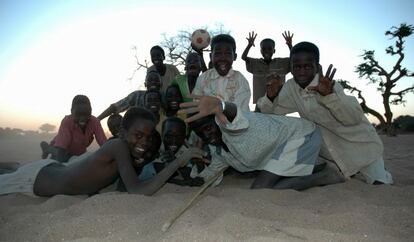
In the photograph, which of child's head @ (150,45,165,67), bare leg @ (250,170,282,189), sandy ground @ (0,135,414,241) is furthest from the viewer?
child's head @ (150,45,165,67)

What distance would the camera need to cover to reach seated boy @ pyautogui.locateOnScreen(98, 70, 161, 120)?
4.74 m

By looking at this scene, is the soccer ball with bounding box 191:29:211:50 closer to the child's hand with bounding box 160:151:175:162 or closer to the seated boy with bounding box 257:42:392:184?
the seated boy with bounding box 257:42:392:184

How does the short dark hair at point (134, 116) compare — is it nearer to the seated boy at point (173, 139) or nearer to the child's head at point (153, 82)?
the seated boy at point (173, 139)

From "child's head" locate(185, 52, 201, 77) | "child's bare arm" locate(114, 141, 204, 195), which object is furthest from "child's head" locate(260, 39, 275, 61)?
"child's bare arm" locate(114, 141, 204, 195)

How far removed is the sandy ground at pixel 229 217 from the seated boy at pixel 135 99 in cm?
229

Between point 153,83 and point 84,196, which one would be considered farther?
point 153,83

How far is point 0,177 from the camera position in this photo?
3.30 m

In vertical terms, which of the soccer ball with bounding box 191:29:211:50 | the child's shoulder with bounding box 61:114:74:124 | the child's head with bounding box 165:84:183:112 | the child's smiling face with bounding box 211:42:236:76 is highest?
the soccer ball with bounding box 191:29:211:50

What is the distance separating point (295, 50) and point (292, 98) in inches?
19.0

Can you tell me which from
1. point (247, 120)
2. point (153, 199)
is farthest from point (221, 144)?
point (153, 199)

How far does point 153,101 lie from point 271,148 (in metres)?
1.93

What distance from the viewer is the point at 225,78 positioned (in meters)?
3.99

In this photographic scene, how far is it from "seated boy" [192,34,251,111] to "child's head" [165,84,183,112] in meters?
0.37

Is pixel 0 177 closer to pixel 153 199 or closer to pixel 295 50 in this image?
pixel 153 199
